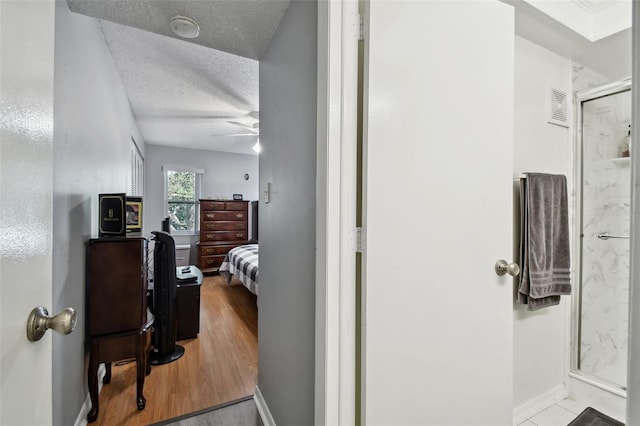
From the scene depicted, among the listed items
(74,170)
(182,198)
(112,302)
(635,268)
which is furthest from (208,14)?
(182,198)

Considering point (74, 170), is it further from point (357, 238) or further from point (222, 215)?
point (222, 215)

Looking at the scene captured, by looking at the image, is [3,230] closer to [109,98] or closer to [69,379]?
[69,379]

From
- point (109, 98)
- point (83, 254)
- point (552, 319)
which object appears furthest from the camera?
point (109, 98)

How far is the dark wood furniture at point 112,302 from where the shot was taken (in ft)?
5.65

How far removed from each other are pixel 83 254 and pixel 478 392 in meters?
2.18

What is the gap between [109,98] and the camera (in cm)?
232

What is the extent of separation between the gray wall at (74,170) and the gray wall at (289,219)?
0.97 metres

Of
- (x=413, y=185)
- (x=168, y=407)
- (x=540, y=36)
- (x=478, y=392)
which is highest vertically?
(x=540, y=36)

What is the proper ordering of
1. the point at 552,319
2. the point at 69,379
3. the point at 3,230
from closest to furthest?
the point at 3,230
the point at 69,379
the point at 552,319

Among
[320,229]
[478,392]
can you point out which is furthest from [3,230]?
[478,392]

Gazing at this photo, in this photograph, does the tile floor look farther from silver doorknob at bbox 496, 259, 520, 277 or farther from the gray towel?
silver doorknob at bbox 496, 259, 520, 277

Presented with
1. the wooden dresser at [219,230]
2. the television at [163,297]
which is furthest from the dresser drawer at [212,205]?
the television at [163,297]

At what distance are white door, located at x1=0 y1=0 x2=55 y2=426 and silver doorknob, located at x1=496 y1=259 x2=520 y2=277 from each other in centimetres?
153

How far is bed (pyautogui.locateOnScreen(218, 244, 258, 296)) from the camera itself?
3.43 metres
